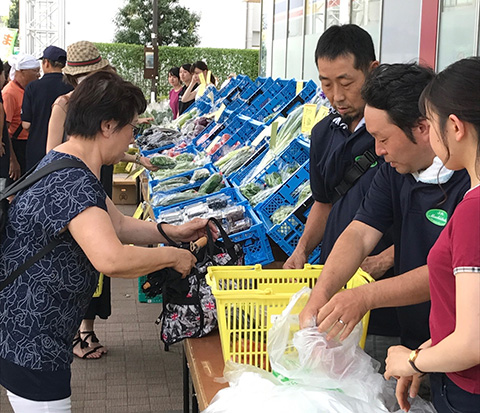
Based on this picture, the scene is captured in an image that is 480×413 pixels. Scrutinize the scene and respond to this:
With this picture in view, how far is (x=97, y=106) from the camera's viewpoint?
2.21 meters

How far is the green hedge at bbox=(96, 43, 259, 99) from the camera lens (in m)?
26.5

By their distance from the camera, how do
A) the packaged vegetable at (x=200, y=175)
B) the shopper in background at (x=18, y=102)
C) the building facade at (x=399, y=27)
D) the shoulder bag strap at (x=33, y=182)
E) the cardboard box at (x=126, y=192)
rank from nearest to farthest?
the shoulder bag strap at (x=33, y=182)
the packaged vegetable at (x=200, y=175)
the building facade at (x=399, y=27)
the shopper in background at (x=18, y=102)
the cardboard box at (x=126, y=192)

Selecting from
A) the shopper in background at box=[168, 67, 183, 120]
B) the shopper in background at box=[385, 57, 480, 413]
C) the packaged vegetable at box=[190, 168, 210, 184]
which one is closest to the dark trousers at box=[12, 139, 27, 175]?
the packaged vegetable at box=[190, 168, 210, 184]

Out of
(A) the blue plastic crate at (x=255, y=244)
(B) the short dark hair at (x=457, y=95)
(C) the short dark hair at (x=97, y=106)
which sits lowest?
(A) the blue plastic crate at (x=255, y=244)

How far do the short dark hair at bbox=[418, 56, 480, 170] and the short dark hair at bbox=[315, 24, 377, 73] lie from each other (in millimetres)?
1221

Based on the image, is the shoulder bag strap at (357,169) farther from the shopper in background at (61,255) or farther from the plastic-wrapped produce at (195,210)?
the plastic-wrapped produce at (195,210)

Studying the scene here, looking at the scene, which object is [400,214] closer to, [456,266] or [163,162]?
[456,266]

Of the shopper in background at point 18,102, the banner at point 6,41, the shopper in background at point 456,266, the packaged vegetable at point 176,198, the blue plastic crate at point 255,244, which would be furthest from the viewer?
the banner at point 6,41

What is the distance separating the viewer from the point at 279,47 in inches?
529

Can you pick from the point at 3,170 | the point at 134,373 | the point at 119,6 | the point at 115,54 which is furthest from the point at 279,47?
the point at 119,6

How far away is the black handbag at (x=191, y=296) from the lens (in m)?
2.77

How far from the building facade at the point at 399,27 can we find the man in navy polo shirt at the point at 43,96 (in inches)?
109

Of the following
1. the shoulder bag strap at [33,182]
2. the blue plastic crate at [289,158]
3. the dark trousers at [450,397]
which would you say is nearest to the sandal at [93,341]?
the blue plastic crate at [289,158]

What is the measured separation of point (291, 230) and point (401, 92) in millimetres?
1577
